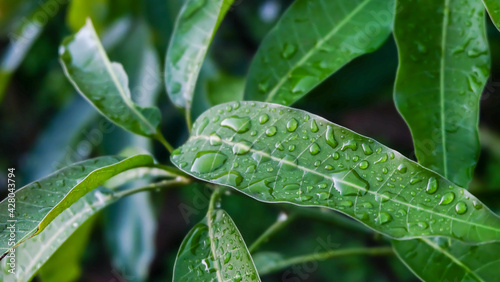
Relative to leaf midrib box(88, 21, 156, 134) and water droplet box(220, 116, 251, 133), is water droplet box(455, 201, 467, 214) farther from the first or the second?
leaf midrib box(88, 21, 156, 134)

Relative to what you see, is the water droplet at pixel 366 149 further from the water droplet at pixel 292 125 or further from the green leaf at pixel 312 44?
the green leaf at pixel 312 44

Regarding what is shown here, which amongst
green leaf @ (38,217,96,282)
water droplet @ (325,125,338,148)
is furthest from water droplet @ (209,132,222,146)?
green leaf @ (38,217,96,282)

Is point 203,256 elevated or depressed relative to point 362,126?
elevated

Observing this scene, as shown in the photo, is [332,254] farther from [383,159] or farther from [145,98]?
[145,98]

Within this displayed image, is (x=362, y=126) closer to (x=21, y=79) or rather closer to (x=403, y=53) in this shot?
(x=21, y=79)

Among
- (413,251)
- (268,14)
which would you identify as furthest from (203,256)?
(268,14)

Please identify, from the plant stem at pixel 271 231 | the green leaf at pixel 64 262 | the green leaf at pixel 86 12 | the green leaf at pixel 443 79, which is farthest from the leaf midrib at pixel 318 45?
the green leaf at pixel 86 12
